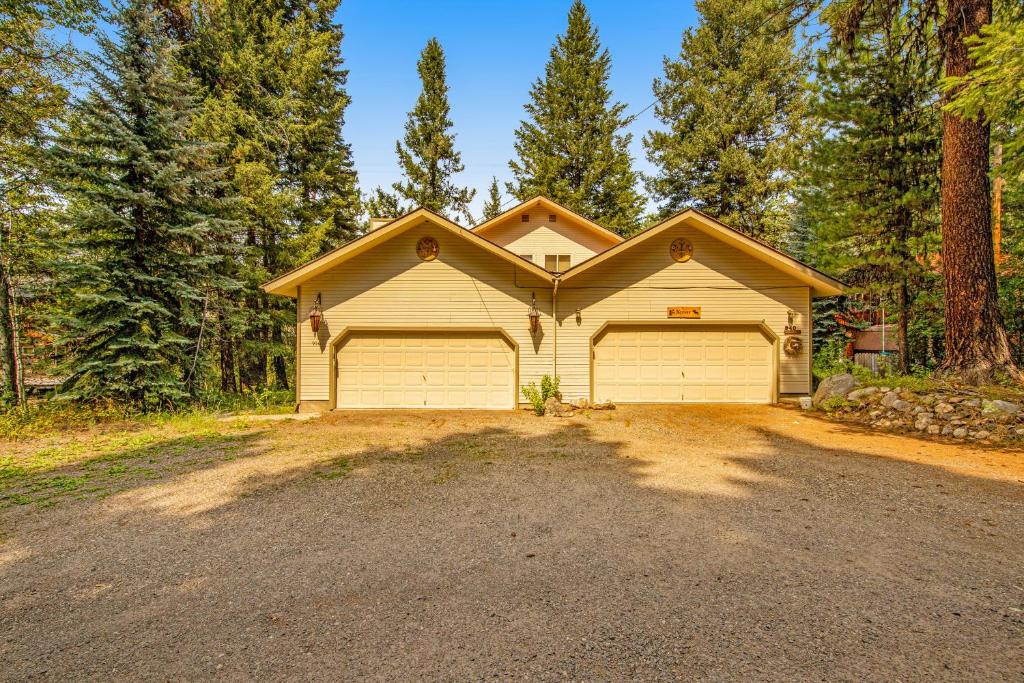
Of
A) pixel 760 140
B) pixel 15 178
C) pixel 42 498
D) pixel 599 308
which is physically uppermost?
pixel 760 140

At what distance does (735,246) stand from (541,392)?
19.9ft

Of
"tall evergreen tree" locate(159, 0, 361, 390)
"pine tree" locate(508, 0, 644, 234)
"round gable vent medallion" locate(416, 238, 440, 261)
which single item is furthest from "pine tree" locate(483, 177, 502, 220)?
"round gable vent medallion" locate(416, 238, 440, 261)

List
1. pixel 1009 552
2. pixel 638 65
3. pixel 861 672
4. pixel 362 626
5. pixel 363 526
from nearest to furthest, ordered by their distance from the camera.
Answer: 1. pixel 861 672
2. pixel 362 626
3. pixel 1009 552
4. pixel 363 526
5. pixel 638 65

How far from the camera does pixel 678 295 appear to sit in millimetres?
11617

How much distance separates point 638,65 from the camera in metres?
13.3

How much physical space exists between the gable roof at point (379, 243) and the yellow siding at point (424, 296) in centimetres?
23

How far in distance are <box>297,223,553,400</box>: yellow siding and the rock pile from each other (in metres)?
6.63

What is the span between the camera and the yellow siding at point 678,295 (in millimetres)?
11523

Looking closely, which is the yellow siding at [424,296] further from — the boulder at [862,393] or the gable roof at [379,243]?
the boulder at [862,393]

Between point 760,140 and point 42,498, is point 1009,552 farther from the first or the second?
point 760,140

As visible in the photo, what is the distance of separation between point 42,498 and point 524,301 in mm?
8854

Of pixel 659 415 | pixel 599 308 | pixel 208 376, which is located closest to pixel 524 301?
pixel 599 308

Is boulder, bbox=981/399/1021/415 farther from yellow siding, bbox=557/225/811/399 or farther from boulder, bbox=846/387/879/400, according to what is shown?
yellow siding, bbox=557/225/811/399

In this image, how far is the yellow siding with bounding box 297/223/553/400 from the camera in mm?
11305
